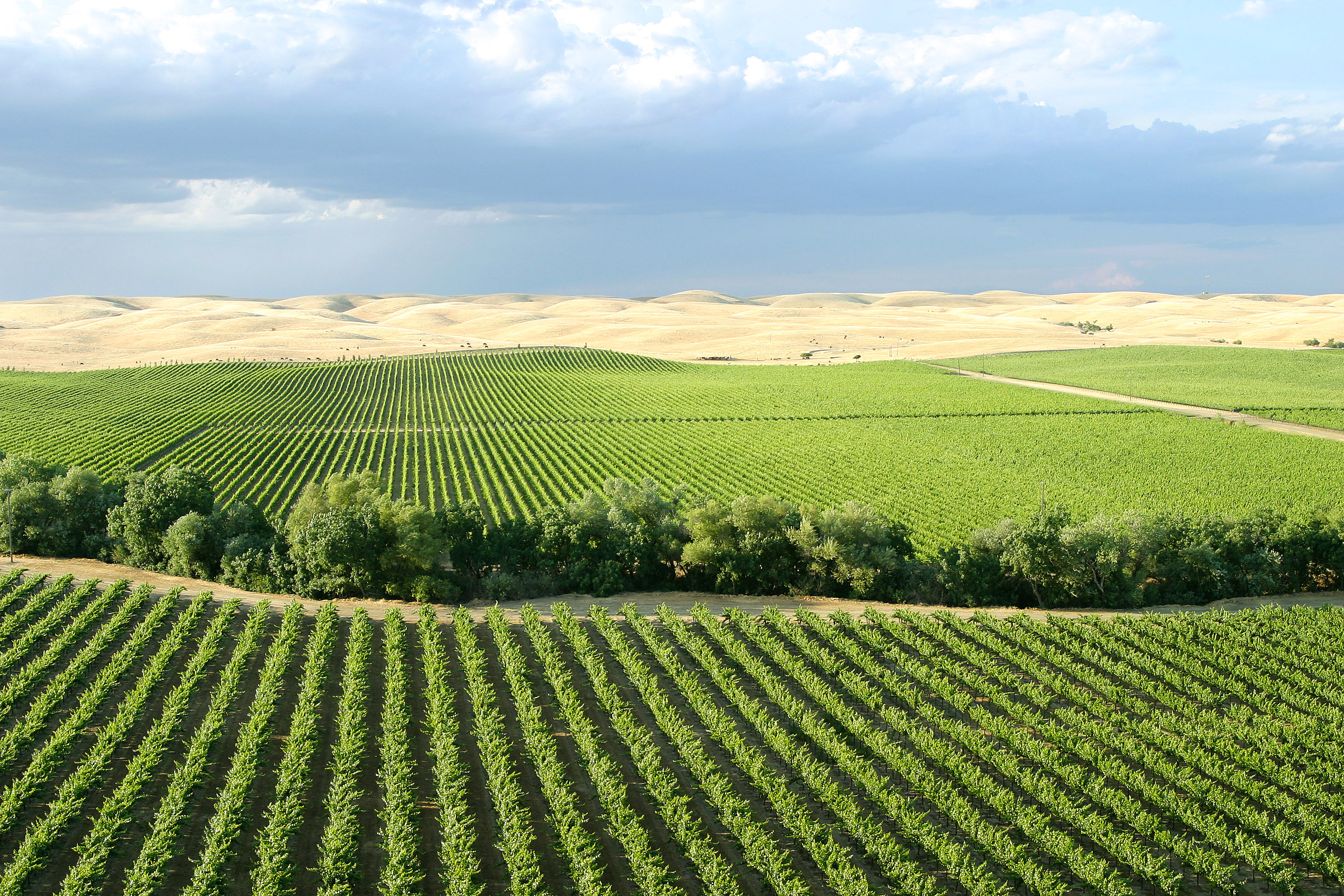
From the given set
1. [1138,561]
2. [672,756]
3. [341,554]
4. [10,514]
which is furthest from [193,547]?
[1138,561]

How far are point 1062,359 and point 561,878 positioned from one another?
458ft

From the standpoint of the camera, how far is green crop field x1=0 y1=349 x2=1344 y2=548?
54.8 meters

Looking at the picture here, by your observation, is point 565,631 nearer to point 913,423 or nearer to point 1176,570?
point 1176,570

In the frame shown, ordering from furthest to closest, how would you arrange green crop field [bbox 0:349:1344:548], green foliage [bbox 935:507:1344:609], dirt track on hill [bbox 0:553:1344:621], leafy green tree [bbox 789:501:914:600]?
green crop field [bbox 0:349:1344:548]
leafy green tree [bbox 789:501:914:600]
green foliage [bbox 935:507:1344:609]
dirt track on hill [bbox 0:553:1344:621]

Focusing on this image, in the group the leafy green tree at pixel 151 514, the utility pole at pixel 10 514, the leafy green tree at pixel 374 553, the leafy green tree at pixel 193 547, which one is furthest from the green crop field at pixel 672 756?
the utility pole at pixel 10 514

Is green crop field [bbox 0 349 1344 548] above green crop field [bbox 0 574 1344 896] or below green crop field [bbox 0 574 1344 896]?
above

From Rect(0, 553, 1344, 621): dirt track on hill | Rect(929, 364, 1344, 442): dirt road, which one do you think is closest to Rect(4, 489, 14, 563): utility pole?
Rect(0, 553, 1344, 621): dirt track on hill

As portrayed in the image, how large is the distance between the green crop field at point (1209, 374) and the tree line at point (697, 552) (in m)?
53.2

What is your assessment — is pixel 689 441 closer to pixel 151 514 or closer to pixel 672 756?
pixel 151 514

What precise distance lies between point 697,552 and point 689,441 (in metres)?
35.8

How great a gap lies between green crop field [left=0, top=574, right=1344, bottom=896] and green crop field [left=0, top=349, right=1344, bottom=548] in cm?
1842

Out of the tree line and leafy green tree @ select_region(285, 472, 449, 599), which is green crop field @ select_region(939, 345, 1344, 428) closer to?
the tree line

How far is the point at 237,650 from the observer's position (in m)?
27.5

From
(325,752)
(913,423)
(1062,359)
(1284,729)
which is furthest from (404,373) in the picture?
(1284,729)
